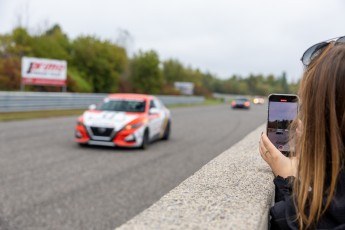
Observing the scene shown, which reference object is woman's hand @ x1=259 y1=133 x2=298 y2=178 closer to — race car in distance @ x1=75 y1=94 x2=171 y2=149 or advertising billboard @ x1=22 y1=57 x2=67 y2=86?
race car in distance @ x1=75 y1=94 x2=171 y2=149

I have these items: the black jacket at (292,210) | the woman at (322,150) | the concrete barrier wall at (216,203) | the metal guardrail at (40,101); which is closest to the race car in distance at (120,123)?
the concrete barrier wall at (216,203)

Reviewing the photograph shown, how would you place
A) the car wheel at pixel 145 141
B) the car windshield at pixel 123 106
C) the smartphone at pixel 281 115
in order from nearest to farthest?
1. the smartphone at pixel 281 115
2. the car wheel at pixel 145 141
3. the car windshield at pixel 123 106

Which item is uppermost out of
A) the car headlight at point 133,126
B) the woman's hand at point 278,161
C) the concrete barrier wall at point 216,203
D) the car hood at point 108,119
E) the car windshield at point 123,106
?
the woman's hand at point 278,161

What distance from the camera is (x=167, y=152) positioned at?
11.0 metres

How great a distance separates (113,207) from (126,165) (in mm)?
3192

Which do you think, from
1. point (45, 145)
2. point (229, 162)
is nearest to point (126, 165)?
point (45, 145)

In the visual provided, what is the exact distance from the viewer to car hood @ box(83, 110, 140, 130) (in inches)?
431

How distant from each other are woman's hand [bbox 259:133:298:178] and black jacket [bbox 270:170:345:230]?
42 mm

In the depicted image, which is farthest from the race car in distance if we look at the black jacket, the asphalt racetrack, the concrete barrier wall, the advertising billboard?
the advertising billboard

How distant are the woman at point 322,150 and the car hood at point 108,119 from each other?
9.63m

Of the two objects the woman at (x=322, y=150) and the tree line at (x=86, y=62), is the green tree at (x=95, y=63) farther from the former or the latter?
the woman at (x=322, y=150)

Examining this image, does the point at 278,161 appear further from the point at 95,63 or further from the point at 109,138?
the point at 95,63

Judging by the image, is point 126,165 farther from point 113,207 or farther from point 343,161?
point 343,161

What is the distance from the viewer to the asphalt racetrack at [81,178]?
515 centimetres
